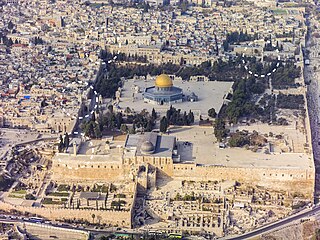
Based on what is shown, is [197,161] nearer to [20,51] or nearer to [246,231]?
[246,231]

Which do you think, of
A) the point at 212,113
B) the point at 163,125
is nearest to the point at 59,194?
the point at 163,125

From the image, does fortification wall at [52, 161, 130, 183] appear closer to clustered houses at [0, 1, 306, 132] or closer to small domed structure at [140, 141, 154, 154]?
small domed structure at [140, 141, 154, 154]

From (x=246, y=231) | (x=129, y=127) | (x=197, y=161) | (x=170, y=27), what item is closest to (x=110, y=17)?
(x=170, y=27)

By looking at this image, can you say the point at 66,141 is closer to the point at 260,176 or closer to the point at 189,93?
the point at 260,176

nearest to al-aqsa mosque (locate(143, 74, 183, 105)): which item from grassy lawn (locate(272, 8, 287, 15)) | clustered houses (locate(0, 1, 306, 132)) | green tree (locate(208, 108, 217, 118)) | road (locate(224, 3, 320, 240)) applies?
green tree (locate(208, 108, 217, 118))

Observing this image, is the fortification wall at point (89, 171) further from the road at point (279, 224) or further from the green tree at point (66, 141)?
the road at point (279, 224)
